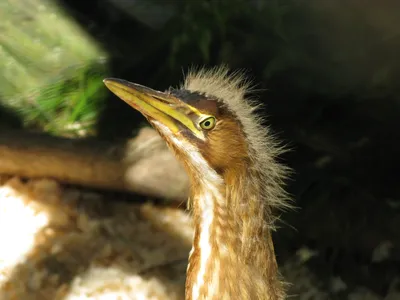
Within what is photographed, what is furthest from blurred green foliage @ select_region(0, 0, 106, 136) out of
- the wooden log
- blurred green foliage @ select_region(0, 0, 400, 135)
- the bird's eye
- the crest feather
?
the bird's eye

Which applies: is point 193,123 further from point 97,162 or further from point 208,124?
point 97,162

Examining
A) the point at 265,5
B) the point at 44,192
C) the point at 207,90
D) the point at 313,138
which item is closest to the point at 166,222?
the point at 44,192

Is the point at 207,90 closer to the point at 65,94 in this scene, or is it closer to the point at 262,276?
the point at 262,276

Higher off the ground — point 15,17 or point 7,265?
point 15,17

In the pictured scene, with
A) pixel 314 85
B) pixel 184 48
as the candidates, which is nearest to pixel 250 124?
pixel 314 85

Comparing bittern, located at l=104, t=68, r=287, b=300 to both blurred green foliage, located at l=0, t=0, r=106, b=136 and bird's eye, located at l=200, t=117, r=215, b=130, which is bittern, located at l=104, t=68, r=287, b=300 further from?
blurred green foliage, located at l=0, t=0, r=106, b=136

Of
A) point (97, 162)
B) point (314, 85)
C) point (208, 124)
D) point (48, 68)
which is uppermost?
point (48, 68)
